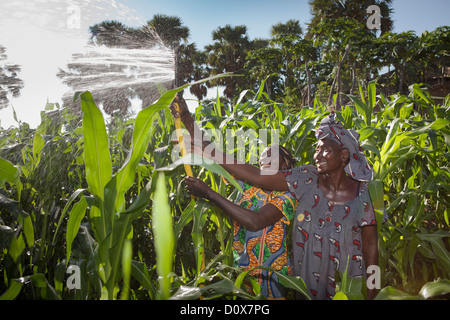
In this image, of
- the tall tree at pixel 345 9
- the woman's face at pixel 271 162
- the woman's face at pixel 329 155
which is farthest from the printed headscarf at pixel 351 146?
the tall tree at pixel 345 9

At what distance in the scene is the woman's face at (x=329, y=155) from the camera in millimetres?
1263

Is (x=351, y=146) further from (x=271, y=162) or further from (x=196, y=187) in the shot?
(x=196, y=187)

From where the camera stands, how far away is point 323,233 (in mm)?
1301

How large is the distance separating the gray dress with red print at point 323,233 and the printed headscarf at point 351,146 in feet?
0.28

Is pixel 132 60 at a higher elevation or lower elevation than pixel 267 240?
higher

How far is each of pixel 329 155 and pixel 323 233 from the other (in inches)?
13.8

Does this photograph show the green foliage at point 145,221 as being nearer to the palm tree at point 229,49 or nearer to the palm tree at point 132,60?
the palm tree at point 132,60

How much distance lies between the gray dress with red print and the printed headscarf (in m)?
0.09

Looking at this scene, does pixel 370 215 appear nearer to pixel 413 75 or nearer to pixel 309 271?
pixel 309 271

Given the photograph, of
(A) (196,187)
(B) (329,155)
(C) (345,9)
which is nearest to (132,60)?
(A) (196,187)

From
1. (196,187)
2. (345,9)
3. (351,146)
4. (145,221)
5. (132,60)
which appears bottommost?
(145,221)

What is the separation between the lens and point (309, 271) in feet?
4.32
